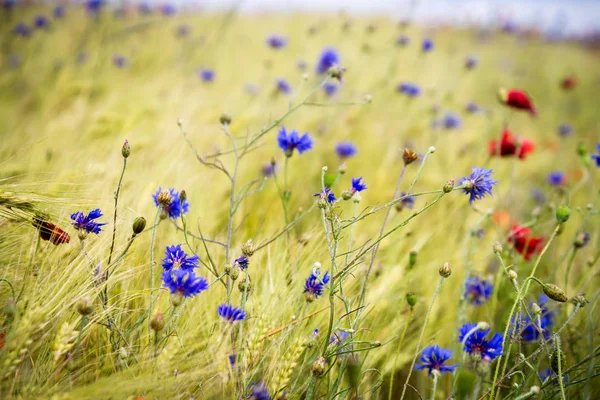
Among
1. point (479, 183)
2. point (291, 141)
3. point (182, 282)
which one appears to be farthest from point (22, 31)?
point (479, 183)

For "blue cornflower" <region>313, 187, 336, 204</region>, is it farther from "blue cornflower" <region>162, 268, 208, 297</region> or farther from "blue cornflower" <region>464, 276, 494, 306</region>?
"blue cornflower" <region>464, 276, 494, 306</region>

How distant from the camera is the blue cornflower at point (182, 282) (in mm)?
649

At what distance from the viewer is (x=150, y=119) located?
2037 mm

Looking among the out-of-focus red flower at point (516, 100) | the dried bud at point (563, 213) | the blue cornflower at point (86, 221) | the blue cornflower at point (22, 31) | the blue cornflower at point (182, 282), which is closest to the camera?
the blue cornflower at point (182, 282)

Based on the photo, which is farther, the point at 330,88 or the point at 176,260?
the point at 330,88

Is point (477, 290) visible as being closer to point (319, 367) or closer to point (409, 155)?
point (409, 155)

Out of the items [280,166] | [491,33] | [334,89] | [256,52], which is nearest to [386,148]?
[334,89]

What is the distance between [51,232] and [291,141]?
56 cm

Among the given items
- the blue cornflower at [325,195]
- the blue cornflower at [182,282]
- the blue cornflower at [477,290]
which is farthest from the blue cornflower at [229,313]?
the blue cornflower at [477,290]

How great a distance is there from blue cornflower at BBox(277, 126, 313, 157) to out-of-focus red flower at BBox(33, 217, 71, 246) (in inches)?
20.3

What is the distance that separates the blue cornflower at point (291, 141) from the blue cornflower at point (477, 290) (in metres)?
0.57

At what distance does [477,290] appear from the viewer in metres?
1.13

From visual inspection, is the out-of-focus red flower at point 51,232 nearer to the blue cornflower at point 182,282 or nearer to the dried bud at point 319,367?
the blue cornflower at point 182,282

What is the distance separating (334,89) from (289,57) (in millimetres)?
2217
